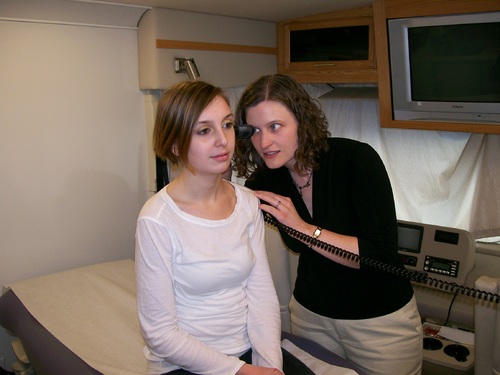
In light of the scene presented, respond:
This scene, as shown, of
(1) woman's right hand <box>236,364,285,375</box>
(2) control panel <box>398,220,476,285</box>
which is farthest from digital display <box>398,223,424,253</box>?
(1) woman's right hand <box>236,364,285,375</box>

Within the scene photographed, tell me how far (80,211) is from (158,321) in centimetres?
143

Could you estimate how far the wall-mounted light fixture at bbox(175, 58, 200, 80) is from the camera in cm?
233

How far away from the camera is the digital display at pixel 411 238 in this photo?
228cm

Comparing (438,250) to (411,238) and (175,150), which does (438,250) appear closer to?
(411,238)

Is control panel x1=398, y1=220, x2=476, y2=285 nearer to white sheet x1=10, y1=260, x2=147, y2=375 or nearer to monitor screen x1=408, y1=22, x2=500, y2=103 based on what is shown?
monitor screen x1=408, y1=22, x2=500, y2=103

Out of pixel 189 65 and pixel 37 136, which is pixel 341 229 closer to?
pixel 189 65

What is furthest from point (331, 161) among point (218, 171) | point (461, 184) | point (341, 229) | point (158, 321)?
point (461, 184)

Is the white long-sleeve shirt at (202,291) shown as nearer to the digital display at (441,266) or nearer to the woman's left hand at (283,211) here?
the woman's left hand at (283,211)

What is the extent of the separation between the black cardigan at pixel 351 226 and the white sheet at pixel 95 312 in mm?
687

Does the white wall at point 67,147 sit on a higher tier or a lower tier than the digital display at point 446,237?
higher

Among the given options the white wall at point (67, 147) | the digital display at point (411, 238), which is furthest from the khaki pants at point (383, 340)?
the white wall at point (67, 147)

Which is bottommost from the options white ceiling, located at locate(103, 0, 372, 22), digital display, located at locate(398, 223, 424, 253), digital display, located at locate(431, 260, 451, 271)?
digital display, located at locate(431, 260, 451, 271)

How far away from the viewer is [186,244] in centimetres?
122

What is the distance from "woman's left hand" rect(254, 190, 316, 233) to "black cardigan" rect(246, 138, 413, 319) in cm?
9
